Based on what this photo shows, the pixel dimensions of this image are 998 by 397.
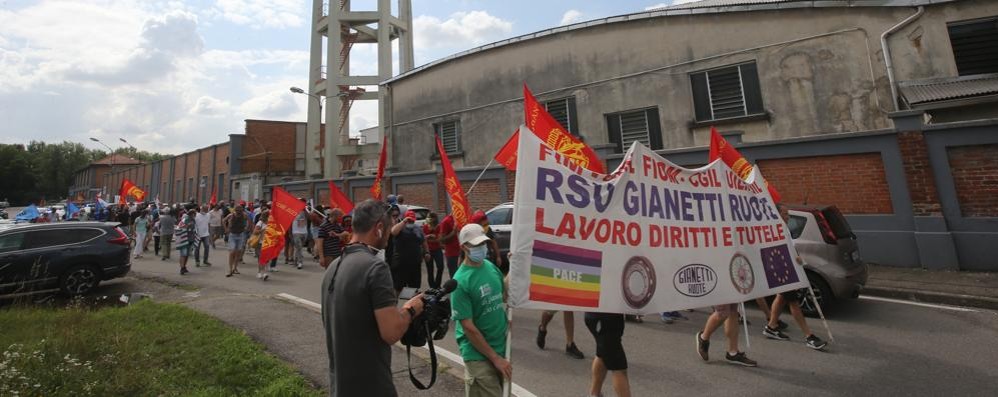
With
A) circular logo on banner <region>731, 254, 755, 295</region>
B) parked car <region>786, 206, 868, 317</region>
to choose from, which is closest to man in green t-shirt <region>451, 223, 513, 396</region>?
circular logo on banner <region>731, 254, 755, 295</region>

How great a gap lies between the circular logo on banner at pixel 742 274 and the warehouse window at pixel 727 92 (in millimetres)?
10622

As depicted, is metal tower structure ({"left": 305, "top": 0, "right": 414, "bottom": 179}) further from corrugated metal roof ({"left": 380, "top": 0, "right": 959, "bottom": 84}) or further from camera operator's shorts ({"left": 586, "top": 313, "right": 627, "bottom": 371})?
camera operator's shorts ({"left": 586, "top": 313, "right": 627, "bottom": 371})

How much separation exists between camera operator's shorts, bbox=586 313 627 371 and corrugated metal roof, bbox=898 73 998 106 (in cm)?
1105

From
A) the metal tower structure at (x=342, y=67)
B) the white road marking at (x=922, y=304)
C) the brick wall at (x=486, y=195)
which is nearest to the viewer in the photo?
the white road marking at (x=922, y=304)

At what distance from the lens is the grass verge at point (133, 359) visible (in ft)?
12.0

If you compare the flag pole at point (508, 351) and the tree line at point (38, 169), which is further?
the tree line at point (38, 169)

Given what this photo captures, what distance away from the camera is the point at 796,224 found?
21.1ft

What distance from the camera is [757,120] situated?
41.7ft

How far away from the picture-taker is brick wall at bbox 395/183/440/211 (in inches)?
697

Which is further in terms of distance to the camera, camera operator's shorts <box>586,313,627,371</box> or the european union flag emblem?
the european union flag emblem

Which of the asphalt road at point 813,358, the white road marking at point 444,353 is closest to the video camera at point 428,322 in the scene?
the white road marking at point 444,353

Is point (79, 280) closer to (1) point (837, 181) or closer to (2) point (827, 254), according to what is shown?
(2) point (827, 254)

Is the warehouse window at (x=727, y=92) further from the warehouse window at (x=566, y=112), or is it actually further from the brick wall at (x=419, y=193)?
the brick wall at (x=419, y=193)

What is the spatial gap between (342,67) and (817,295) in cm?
3054
